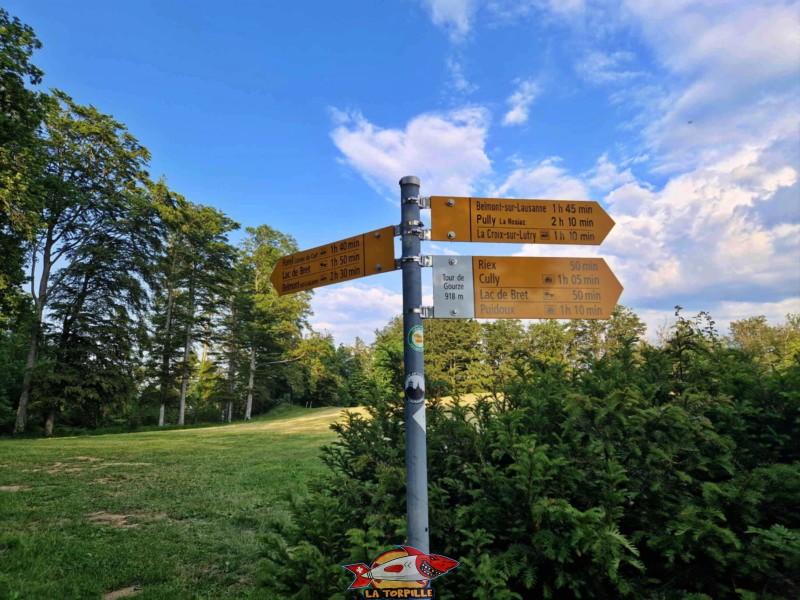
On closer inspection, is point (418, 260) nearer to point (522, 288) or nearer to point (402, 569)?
point (522, 288)

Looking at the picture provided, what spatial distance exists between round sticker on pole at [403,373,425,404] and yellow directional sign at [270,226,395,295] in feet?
2.16

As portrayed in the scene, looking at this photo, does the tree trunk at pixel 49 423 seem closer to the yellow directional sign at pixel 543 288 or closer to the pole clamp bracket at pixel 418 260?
the pole clamp bracket at pixel 418 260

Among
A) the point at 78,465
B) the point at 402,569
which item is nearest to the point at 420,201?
the point at 402,569

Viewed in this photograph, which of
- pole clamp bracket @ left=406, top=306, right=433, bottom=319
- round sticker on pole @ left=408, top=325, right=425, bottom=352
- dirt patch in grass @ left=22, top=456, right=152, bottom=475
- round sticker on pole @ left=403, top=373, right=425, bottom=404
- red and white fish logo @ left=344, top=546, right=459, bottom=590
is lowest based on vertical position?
dirt patch in grass @ left=22, top=456, right=152, bottom=475

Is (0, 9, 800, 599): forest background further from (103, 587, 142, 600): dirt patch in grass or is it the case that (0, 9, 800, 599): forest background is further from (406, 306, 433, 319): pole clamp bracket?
(103, 587, 142, 600): dirt patch in grass

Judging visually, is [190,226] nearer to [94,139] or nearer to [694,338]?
[94,139]

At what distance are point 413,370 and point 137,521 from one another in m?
6.78

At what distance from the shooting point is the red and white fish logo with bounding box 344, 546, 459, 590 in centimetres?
212

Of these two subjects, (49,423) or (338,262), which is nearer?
(338,262)

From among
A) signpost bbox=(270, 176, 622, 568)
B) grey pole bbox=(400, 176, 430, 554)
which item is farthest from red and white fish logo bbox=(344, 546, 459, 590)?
signpost bbox=(270, 176, 622, 568)

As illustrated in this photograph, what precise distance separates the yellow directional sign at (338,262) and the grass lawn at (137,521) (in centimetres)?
159

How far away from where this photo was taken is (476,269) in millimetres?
2621

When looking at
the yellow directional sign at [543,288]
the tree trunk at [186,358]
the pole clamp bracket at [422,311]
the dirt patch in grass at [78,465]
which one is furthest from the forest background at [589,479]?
the tree trunk at [186,358]

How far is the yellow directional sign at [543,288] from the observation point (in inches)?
103
